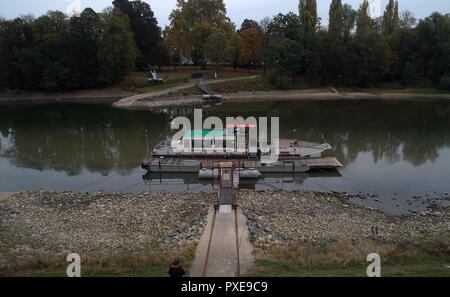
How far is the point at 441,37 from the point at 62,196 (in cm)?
8014

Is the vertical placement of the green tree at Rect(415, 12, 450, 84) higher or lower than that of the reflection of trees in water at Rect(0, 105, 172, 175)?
higher

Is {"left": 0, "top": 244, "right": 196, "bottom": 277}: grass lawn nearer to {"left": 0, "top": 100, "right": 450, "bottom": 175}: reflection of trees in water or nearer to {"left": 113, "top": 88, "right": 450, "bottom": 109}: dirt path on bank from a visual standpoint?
{"left": 0, "top": 100, "right": 450, "bottom": 175}: reflection of trees in water

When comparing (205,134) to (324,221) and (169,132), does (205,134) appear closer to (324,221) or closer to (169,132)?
(169,132)

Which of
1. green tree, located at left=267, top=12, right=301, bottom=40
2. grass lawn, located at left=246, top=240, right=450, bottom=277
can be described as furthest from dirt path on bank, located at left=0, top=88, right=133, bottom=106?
grass lawn, located at left=246, top=240, right=450, bottom=277

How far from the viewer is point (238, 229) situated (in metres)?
16.1

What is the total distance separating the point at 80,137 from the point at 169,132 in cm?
998

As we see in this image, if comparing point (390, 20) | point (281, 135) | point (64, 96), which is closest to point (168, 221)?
point (281, 135)

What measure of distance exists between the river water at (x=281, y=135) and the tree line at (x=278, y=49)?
15678mm

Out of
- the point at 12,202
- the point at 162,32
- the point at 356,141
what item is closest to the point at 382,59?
the point at 356,141

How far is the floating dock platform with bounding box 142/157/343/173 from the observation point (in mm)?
26953

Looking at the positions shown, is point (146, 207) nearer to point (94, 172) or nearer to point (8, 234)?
point (8, 234)

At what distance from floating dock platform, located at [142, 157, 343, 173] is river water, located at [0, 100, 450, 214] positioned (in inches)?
22.7

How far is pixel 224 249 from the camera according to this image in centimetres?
1395

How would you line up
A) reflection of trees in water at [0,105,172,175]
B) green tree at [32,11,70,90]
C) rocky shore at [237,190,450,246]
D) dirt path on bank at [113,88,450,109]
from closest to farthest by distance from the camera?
1. rocky shore at [237,190,450,246]
2. reflection of trees in water at [0,105,172,175]
3. dirt path on bank at [113,88,450,109]
4. green tree at [32,11,70,90]
